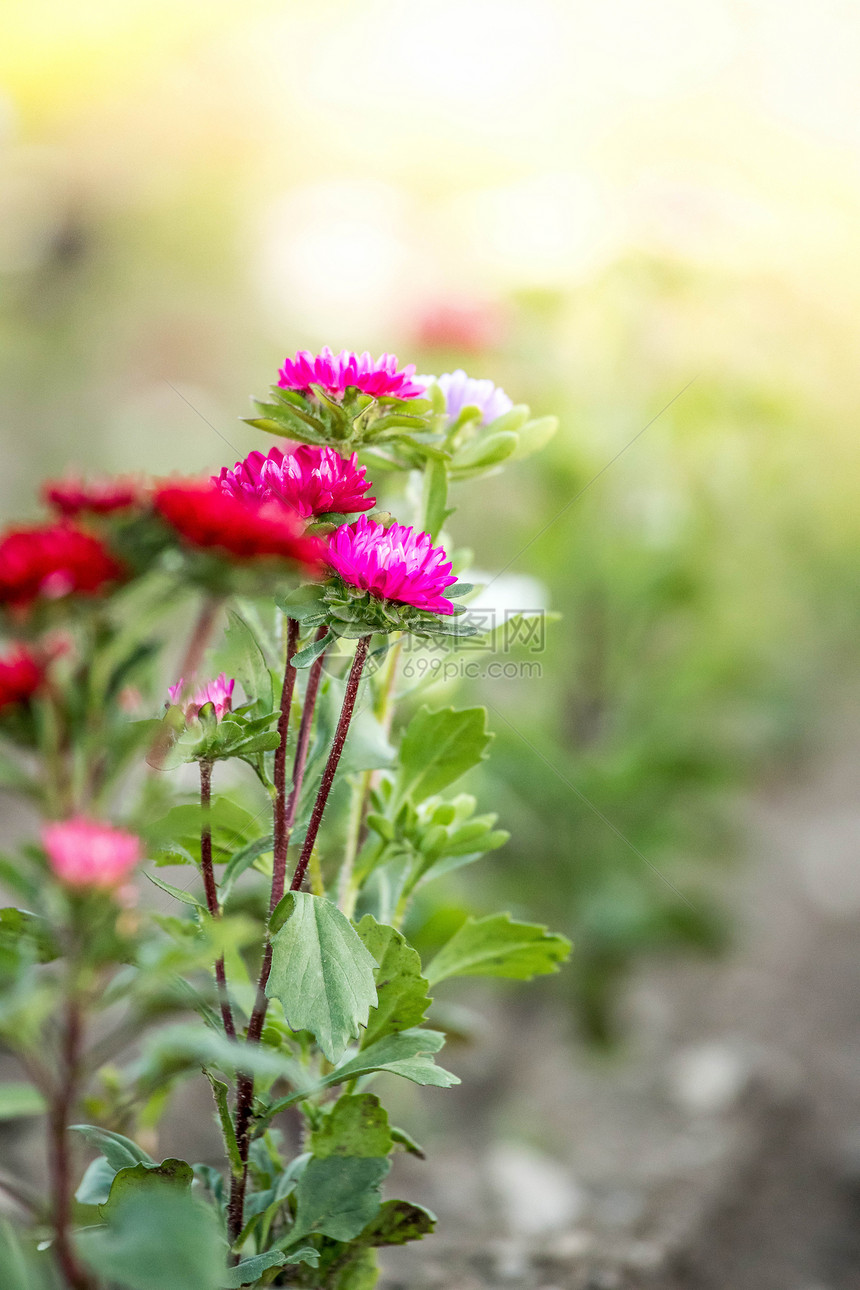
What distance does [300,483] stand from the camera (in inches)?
19.4

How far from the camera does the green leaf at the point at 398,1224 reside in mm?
584

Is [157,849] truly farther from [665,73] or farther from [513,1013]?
[665,73]

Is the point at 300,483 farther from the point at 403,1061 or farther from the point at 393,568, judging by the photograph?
the point at 403,1061

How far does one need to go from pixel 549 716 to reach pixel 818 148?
73.7 inches

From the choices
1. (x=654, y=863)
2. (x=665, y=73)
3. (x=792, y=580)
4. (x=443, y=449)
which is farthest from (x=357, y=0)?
(x=443, y=449)

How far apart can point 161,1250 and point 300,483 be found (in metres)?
0.33

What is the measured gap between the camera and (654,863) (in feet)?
4.41

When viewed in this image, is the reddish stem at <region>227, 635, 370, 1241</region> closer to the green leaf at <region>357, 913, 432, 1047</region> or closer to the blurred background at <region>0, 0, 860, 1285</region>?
the green leaf at <region>357, 913, 432, 1047</region>

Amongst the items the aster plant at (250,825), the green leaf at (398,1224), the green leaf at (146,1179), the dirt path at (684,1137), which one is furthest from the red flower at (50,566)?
the dirt path at (684,1137)

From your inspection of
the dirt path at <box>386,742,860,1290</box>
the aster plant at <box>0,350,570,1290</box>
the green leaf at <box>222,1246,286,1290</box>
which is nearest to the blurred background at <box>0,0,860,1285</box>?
the dirt path at <box>386,742,860,1290</box>

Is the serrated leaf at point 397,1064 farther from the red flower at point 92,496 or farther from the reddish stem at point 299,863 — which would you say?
the red flower at point 92,496

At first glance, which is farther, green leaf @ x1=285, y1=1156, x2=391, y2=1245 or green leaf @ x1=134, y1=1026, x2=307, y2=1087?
green leaf @ x1=285, y1=1156, x2=391, y2=1245

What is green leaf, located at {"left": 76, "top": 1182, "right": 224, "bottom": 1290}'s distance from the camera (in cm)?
37

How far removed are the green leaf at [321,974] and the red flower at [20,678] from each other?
0.19 meters
